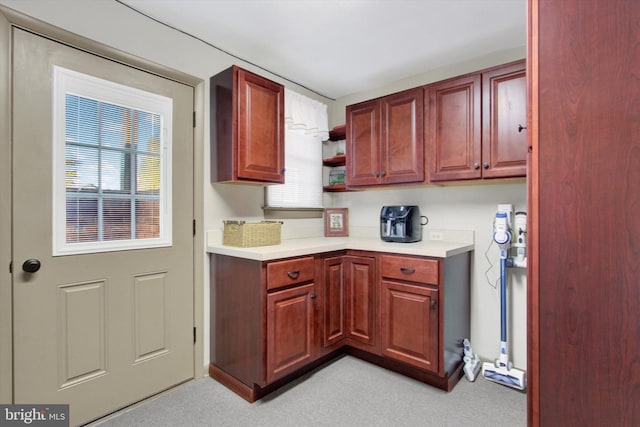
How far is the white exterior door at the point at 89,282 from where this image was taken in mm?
1581

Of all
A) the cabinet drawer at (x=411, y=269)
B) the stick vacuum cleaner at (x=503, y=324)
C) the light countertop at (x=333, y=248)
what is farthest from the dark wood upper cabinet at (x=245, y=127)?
the stick vacuum cleaner at (x=503, y=324)

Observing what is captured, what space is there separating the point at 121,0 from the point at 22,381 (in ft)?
6.96

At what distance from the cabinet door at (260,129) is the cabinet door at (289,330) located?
86 cm

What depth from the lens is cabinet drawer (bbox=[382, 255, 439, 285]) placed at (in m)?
2.12

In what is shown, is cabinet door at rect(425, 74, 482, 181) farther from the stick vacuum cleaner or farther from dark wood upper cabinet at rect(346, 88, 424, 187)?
the stick vacuum cleaner

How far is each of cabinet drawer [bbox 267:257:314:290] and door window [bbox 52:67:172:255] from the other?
76 centimetres

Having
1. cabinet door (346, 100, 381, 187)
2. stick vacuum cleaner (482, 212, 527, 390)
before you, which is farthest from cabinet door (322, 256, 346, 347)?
stick vacuum cleaner (482, 212, 527, 390)

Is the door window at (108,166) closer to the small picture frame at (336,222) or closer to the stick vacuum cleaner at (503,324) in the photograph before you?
the small picture frame at (336,222)

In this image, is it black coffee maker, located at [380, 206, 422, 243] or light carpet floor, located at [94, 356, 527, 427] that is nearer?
light carpet floor, located at [94, 356, 527, 427]

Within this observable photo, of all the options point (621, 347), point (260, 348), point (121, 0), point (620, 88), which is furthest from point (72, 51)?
point (621, 347)

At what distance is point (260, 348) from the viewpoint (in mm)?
1963

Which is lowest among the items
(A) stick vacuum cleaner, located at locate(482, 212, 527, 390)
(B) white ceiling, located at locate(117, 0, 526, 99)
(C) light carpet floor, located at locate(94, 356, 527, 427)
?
(C) light carpet floor, located at locate(94, 356, 527, 427)

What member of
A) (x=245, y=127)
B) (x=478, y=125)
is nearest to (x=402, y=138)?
(x=478, y=125)

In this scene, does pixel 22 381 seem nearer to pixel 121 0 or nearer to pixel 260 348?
pixel 260 348
